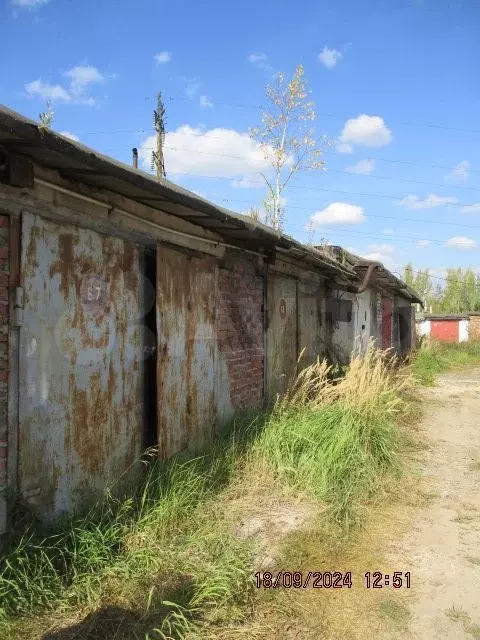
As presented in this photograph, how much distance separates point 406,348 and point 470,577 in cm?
2013

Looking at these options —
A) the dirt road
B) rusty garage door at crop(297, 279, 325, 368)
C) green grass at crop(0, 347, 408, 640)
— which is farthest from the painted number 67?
rusty garage door at crop(297, 279, 325, 368)

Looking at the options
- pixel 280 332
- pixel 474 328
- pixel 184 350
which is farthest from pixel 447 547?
pixel 474 328

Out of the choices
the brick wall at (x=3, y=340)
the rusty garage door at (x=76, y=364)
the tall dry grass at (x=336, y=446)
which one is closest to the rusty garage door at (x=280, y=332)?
the tall dry grass at (x=336, y=446)

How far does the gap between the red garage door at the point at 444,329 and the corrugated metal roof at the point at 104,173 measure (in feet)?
122

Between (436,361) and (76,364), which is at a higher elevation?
(76,364)

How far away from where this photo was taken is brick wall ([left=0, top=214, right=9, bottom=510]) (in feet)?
9.32

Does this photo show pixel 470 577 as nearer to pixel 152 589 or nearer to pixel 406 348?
pixel 152 589

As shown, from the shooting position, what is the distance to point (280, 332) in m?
7.48

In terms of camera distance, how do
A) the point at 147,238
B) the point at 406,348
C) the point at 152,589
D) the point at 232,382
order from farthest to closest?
1. the point at 406,348
2. the point at 232,382
3. the point at 147,238
4. the point at 152,589

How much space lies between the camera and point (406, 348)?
73.6 feet

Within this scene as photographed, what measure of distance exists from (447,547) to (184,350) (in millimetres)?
2644

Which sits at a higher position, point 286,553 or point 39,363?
point 39,363

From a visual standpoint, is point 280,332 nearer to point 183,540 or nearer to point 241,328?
point 241,328

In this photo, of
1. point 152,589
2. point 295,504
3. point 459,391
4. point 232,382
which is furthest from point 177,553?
point 459,391
